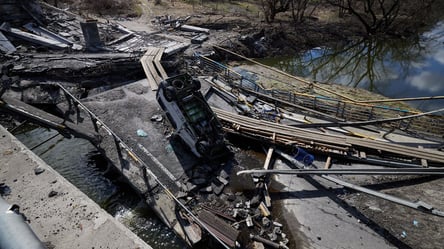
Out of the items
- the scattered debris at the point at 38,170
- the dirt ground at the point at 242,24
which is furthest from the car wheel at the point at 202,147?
the dirt ground at the point at 242,24

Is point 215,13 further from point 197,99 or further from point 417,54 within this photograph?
point 197,99

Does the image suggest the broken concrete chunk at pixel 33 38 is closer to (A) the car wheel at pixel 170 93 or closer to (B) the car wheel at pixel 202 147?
(A) the car wheel at pixel 170 93

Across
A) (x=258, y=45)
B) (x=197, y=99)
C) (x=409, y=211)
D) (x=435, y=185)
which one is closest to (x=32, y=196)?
(x=197, y=99)

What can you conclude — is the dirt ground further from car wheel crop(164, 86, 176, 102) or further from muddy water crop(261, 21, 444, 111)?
car wheel crop(164, 86, 176, 102)

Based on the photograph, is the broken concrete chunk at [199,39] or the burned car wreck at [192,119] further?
the broken concrete chunk at [199,39]

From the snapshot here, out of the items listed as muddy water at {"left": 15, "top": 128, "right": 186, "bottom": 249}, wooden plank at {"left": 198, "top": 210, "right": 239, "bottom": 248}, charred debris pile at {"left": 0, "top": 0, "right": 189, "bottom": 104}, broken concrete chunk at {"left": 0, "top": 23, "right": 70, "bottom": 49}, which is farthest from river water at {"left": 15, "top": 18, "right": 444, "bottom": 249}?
broken concrete chunk at {"left": 0, "top": 23, "right": 70, "bottom": 49}

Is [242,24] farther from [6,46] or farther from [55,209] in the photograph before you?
[55,209]
